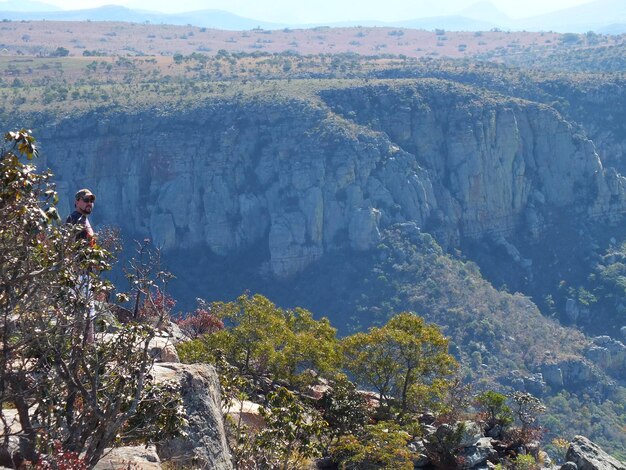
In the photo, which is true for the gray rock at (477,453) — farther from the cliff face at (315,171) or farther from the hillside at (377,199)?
the cliff face at (315,171)

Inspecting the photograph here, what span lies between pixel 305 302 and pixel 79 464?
222 feet

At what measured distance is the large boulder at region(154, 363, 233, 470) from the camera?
13945 mm

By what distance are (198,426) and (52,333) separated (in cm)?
413

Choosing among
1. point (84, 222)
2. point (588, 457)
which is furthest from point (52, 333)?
point (588, 457)

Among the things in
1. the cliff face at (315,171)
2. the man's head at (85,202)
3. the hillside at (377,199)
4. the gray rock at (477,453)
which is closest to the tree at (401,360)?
the gray rock at (477,453)

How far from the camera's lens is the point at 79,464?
1019 cm

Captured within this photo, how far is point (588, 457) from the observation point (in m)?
20.8

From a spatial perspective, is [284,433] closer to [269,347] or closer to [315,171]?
[269,347]

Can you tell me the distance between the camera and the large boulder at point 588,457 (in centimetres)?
2053

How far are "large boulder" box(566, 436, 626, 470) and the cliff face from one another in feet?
193

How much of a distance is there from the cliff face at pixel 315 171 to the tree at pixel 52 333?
6880cm

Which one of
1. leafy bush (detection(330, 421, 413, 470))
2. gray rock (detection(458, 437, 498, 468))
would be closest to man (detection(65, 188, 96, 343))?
leafy bush (detection(330, 421, 413, 470))

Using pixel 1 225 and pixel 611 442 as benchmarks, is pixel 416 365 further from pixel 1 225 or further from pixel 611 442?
pixel 611 442

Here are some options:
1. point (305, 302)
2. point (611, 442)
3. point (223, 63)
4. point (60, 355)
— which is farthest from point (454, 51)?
point (60, 355)
